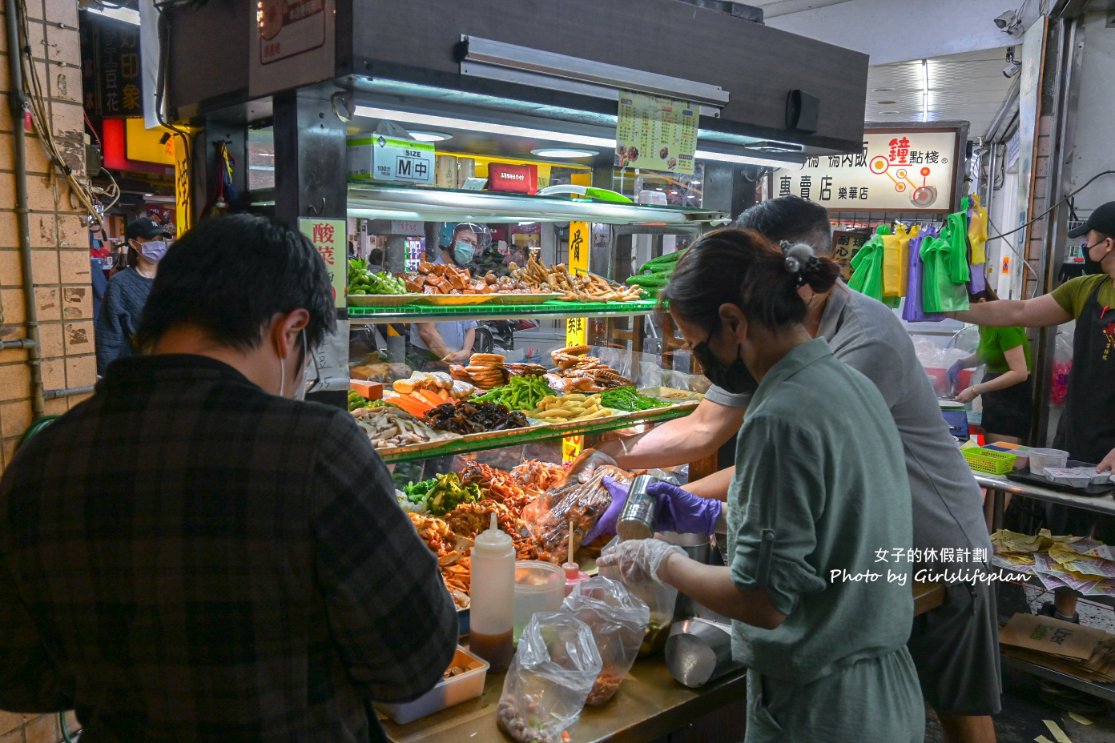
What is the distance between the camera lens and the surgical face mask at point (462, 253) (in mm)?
3564

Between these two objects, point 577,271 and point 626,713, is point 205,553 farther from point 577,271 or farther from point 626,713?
point 577,271

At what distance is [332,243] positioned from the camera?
6.77 feet

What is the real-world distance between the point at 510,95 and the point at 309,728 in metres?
1.65

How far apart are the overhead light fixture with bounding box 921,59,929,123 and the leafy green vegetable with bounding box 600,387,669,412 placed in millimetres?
7376

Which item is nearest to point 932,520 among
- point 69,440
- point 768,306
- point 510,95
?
point 768,306

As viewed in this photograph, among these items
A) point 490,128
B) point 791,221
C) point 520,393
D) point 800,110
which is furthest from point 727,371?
point 800,110

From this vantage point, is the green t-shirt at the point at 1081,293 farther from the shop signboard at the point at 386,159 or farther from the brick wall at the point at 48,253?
the brick wall at the point at 48,253

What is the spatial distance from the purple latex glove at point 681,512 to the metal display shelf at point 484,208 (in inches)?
38.2

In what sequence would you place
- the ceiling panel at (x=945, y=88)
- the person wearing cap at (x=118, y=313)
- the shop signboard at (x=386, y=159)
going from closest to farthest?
the shop signboard at (x=386, y=159)
the person wearing cap at (x=118, y=313)
the ceiling panel at (x=945, y=88)

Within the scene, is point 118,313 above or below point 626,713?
above

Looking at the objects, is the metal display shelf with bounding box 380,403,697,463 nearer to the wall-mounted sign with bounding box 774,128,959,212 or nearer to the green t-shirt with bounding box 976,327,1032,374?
the green t-shirt with bounding box 976,327,1032,374

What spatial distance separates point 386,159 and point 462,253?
146 centimetres

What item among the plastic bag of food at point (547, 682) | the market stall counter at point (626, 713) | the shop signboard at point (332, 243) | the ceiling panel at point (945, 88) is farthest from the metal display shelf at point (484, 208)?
the ceiling panel at point (945, 88)

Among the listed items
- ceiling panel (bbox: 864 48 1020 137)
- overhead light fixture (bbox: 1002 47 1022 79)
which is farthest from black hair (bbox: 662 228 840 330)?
overhead light fixture (bbox: 1002 47 1022 79)
